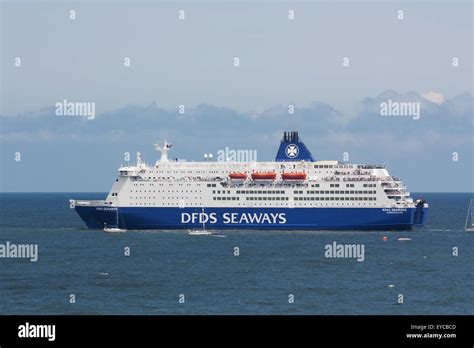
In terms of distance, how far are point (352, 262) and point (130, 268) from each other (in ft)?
37.6

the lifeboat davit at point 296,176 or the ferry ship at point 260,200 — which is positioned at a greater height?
the lifeboat davit at point 296,176

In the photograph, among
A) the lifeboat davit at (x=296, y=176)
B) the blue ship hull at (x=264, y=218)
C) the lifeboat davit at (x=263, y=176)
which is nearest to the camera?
the blue ship hull at (x=264, y=218)

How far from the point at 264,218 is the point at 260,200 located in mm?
1261

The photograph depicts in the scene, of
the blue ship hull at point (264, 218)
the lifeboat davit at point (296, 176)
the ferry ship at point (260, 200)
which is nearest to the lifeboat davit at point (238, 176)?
the ferry ship at point (260, 200)

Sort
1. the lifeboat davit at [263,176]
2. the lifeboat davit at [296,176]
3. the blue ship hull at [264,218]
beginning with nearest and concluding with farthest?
the blue ship hull at [264,218], the lifeboat davit at [296,176], the lifeboat davit at [263,176]

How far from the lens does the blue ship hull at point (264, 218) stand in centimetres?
6656

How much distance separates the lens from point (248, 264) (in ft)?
160

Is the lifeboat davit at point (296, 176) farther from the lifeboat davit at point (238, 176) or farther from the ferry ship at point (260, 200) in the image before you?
the lifeboat davit at point (238, 176)

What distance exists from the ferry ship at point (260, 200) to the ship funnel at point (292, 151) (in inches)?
78.3

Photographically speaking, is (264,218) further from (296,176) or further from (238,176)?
(296,176)

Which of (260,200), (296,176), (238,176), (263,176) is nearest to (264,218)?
(260,200)

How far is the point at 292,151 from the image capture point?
69.6 meters
